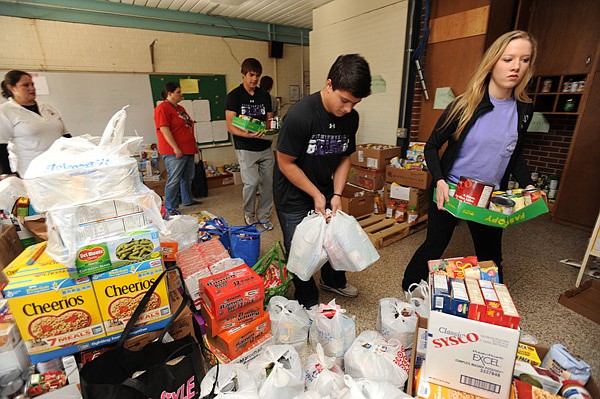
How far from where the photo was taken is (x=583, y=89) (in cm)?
295

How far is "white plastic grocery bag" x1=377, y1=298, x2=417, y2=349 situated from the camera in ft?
4.62

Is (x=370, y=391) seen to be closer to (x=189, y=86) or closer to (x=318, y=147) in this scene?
(x=318, y=147)

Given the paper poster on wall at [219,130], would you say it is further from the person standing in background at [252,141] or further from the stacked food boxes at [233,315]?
the stacked food boxes at [233,315]

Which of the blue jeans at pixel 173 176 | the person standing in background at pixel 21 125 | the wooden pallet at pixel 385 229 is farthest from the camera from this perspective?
the blue jeans at pixel 173 176

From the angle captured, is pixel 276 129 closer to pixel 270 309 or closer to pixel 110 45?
pixel 270 309

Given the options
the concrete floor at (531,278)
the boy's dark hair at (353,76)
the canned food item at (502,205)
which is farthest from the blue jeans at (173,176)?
the canned food item at (502,205)

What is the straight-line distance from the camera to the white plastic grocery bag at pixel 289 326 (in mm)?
1467

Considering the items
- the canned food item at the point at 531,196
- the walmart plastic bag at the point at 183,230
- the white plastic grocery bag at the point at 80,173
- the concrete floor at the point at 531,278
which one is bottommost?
the concrete floor at the point at 531,278

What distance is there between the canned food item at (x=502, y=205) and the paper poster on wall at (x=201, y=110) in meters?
4.54

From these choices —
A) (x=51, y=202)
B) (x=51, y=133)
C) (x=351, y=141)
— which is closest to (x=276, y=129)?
(x=351, y=141)

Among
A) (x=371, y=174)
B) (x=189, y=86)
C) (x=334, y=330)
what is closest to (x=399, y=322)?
(x=334, y=330)

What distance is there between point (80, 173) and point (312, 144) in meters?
0.97

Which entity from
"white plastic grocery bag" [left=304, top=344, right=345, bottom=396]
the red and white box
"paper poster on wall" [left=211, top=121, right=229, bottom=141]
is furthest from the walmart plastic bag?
"paper poster on wall" [left=211, top=121, right=229, bottom=141]

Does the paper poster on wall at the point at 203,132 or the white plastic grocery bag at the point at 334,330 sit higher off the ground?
the paper poster on wall at the point at 203,132
